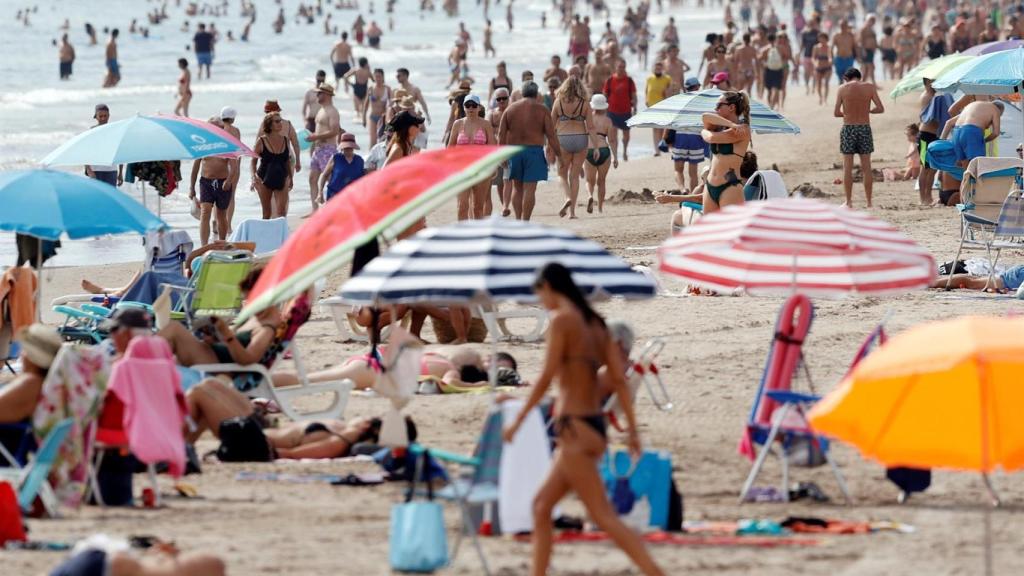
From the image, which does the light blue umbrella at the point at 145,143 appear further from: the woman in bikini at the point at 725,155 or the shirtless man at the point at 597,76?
the shirtless man at the point at 597,76

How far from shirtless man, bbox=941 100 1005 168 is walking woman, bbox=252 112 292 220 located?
231 inches

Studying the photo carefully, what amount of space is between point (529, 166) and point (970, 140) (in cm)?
387

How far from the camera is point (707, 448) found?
829 cm

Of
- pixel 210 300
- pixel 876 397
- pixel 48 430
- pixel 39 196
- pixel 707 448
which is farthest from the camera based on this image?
pixel 210 300

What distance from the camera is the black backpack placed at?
313 inches

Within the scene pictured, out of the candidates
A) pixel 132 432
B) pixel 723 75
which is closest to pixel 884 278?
pixel 132 432

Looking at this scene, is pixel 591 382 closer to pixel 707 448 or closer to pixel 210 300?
pixel 707 448

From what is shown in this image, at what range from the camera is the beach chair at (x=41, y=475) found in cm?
665

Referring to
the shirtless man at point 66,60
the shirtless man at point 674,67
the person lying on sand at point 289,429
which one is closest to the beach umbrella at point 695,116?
the person lying on sand at point 289,429

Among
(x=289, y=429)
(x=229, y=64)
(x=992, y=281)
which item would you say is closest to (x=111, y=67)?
(x=229, y=64)

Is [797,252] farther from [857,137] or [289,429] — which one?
[857,137]

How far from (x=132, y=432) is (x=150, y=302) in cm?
432

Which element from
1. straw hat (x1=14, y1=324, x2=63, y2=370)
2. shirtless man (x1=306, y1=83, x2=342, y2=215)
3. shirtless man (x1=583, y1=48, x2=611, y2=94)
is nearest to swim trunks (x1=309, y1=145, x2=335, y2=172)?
shirtless man (x1=306, y1=83, x2=342, y2=215)

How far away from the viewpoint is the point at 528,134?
15.7 metres
